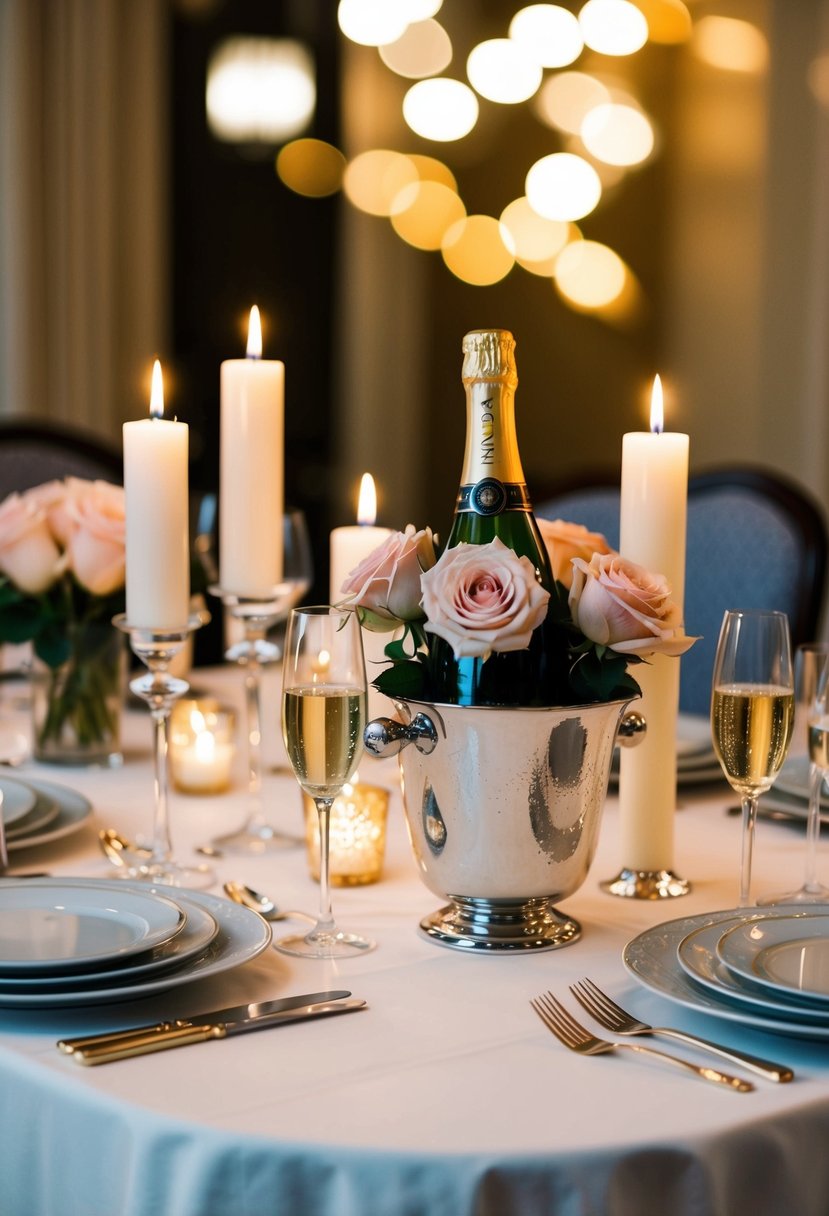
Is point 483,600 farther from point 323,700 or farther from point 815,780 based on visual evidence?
point 815,780

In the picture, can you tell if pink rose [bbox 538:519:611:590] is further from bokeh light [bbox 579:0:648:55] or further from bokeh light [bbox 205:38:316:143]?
bokeh light [bbox 205:38:316:143]

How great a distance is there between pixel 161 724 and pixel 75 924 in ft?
0.83

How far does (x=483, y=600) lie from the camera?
2.93 ft

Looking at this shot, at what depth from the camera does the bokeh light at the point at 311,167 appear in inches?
176

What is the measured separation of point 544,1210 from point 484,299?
15.8 ft

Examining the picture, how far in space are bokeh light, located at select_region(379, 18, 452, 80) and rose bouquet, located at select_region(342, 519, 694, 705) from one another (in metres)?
4.03

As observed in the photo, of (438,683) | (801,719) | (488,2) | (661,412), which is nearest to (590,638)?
(438,683)

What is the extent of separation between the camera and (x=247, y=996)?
2.86 feet

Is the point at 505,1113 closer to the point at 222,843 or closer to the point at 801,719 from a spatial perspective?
the point at 222,843

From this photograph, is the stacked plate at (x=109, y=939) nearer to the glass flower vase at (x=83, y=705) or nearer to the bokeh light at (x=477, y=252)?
the glass flower vase at (x=83, y=705)

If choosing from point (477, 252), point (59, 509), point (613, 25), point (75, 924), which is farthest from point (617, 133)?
point (75, 924)

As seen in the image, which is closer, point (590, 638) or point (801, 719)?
point (590, 638)

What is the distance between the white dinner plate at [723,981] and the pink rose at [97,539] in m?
0.73

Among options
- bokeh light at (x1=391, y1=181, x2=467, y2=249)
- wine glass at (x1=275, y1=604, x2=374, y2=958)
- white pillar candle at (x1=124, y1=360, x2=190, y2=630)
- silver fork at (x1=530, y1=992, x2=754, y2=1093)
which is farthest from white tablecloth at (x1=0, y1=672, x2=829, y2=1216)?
bokeh light at (x1=391, y1=181, x2=467, y2=249)
